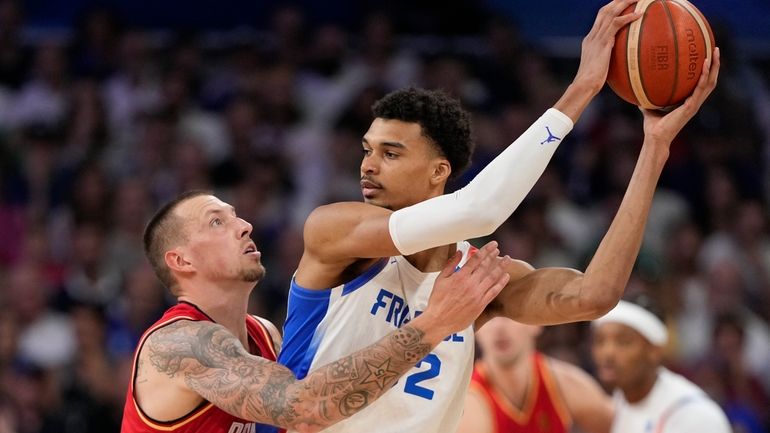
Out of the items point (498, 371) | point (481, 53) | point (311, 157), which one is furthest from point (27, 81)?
point (498, 371)

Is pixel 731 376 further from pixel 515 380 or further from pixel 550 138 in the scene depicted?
pixel 550 138

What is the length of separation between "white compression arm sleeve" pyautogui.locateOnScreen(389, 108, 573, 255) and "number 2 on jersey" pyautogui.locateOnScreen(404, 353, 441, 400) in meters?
0.51

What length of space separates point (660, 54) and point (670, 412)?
8.25ft

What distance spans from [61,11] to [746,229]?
5814 millimetres

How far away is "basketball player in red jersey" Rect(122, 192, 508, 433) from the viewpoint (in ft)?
12.4

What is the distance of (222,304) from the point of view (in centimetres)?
436

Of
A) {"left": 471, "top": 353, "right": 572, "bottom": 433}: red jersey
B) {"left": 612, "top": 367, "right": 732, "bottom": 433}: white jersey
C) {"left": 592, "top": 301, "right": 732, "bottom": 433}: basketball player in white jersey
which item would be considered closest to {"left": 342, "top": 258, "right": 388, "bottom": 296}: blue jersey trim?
{"left": 471, "top": 353, "right": 572, "bottom": 433}: red jersey

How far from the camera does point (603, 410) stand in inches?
239

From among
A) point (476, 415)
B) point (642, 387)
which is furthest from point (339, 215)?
point (642, 387)

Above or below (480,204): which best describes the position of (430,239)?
below

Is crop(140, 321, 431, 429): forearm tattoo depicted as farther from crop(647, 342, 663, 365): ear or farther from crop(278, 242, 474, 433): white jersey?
crop(647, 342, 663, 365): ear

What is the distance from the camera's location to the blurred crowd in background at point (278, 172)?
787 cm

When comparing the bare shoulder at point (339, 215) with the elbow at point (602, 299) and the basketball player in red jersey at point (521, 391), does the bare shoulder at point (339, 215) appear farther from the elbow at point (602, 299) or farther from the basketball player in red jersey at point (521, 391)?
the basketball player in red jersey at point (521, 391)

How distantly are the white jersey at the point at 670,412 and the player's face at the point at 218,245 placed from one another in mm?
2397
